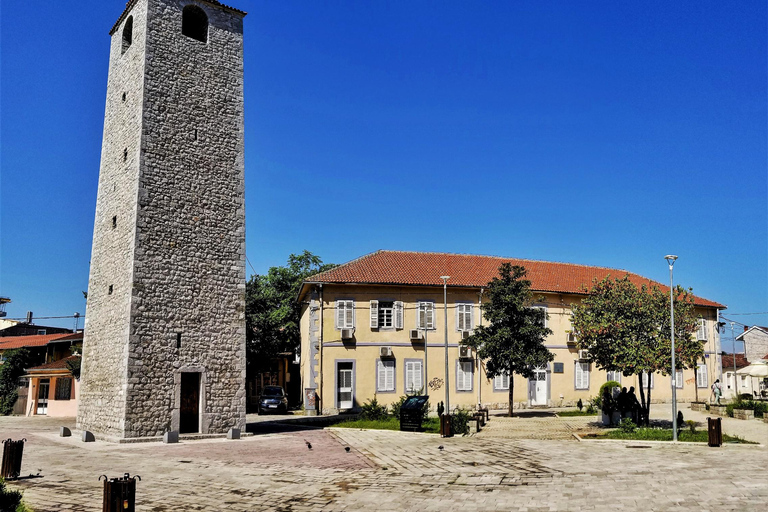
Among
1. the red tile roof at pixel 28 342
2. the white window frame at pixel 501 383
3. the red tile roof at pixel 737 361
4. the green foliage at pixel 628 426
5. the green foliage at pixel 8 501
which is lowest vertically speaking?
the green foliage at pixel 628 426

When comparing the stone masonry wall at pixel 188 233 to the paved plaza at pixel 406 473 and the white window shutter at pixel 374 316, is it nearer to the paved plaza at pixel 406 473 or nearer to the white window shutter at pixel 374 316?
the paved plaza at pixel 406 473

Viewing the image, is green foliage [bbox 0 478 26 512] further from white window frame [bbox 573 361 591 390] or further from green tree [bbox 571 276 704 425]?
white window frame [bbox 573 361 591 390]

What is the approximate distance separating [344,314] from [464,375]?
6989mm

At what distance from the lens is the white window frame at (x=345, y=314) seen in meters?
30.9

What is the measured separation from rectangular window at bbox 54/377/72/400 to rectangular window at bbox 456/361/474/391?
20848 mm

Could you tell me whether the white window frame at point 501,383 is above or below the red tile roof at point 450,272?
below

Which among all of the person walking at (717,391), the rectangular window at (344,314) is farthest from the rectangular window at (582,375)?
the rectangular window at (344,314)

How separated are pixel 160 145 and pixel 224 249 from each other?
3.94 m

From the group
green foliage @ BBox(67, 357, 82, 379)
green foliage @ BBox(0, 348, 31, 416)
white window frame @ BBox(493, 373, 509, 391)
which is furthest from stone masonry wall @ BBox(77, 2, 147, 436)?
white window frame @ BBox(493, 373, 509, 391)

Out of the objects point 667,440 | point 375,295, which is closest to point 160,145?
point 375,295

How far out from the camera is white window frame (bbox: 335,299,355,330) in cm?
3089

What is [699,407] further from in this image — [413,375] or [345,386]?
[345,386]

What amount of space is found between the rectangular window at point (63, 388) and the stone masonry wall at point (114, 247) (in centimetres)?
1373

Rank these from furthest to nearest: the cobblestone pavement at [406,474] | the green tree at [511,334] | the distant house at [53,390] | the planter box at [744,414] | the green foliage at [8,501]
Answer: the distant house at [53,390] → the green tree at [511,334] → the planter box at [744,414] → the cobblestone pavement at [406,474] → the green foliage at [8,501]
